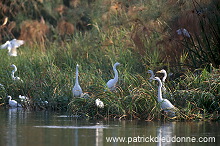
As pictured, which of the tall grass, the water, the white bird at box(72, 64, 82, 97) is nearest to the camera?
the water

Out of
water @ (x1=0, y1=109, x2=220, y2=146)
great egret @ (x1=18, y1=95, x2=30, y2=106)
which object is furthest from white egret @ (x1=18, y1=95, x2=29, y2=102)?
water @ (x1=0, y1=109, x2=220, y2=146)

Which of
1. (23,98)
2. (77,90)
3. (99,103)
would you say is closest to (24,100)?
(23,98)

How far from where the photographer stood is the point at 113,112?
1135 cm

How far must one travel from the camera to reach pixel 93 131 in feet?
31.4

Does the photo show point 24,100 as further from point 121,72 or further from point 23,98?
point 121,72

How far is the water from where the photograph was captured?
27.8 feet

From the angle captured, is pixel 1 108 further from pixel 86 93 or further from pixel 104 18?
pixel 104 18

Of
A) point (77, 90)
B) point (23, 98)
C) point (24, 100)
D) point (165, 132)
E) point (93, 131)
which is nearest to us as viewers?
point (165, 132)

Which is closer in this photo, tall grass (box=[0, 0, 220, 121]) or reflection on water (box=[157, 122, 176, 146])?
reflection on water (box=[157, 122, 176, 146])

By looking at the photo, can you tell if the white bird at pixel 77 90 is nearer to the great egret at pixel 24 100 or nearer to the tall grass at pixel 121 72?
the tall grass at pixel 121 72

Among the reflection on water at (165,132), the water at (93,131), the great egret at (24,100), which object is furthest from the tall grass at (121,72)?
the reflection on water at (165,132)

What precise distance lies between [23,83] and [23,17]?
38.8 feet

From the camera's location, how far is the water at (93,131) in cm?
847

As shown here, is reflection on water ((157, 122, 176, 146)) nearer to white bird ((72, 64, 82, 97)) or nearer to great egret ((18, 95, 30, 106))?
white bird ((72, 64, 82, 97))
